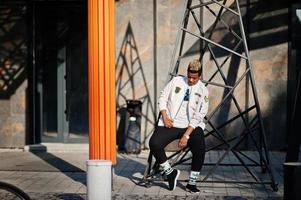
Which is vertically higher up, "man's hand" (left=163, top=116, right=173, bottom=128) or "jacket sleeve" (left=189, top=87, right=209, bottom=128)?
"jacket sleeve" (left=189, top=87, right=209, bottom=128)

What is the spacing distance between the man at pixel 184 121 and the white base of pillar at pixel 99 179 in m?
1.43

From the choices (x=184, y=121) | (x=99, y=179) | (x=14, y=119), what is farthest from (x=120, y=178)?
(x=14, y=119)

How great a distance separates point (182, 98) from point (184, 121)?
1.09ft

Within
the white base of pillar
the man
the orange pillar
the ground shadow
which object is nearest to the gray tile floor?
the ground shadow

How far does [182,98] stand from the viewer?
7.71m

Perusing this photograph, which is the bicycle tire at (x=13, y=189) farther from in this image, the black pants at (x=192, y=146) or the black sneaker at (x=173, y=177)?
the black sneaker at (x=173, y=177)

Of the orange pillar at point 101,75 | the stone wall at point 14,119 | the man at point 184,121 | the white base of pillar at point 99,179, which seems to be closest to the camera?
the white base of pillar at point 99,179

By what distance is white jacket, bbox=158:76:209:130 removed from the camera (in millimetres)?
7645

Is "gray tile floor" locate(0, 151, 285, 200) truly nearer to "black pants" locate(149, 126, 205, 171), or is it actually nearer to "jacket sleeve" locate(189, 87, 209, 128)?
"black pants" locate(149, 126, 205, 171)

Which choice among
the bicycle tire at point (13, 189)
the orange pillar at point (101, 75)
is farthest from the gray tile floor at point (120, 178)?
the bicycle tire at point (13, 189)

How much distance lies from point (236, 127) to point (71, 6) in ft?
14.5

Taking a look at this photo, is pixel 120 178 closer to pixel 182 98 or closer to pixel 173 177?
pixel 173 177

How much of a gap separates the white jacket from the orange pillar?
79 centimetres

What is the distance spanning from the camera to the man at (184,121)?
7.59 meters
